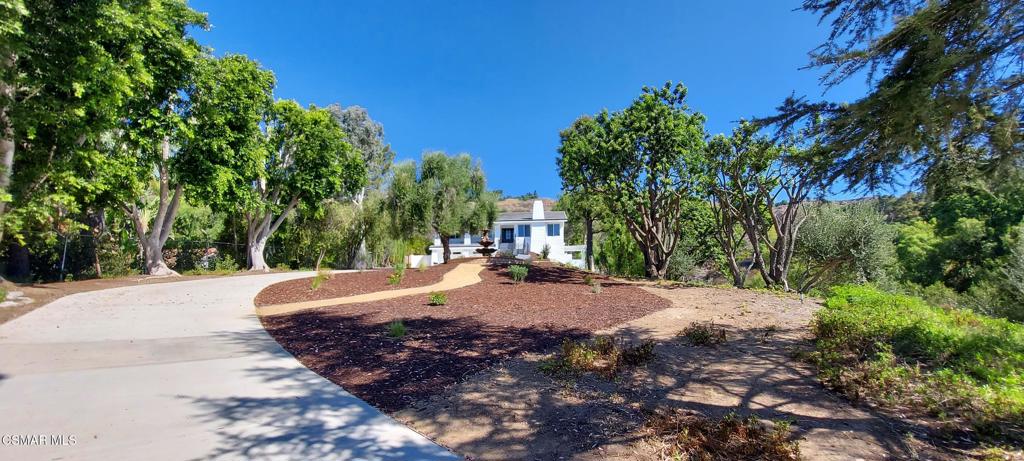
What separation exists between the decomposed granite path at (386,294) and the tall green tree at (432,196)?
7853mm

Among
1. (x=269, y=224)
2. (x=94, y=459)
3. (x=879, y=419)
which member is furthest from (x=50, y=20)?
(x=879, y=419)

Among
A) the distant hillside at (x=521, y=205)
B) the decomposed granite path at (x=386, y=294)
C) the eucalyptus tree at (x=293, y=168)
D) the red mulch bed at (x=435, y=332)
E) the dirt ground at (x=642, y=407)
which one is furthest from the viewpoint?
the distant hillside at (x=521, y=205)

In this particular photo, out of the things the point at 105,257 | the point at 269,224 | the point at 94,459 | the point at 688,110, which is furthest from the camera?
the point at 269,224

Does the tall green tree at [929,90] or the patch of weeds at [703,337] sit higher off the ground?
the tall green tree at [929,90]

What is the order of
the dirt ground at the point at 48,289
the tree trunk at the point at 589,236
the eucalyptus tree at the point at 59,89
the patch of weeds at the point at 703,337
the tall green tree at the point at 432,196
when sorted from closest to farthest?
the patch of weeds at the point at 703,337 < the dirt ground at the point at 48,289 < the eucalyptus tree at the point at 59,89 < the tall green tree at the point at 432,196 < the tree trunk at the point at 589,236

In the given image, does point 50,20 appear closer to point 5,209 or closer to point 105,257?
point 5,209

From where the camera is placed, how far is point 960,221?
20.9m

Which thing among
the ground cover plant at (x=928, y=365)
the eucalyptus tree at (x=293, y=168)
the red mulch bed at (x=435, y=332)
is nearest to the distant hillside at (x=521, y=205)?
the eucalyptus tree at (x=293, y=168)

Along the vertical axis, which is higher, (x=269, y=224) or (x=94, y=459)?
(x=269, y=224)

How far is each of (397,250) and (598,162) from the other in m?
14.0

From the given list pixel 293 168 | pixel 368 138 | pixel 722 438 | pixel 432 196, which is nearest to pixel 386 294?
pixel 722 438

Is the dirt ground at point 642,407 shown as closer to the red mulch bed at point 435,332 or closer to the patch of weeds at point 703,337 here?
the patch of weeds at point 703,337

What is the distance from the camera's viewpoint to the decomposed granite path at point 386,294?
864 cm

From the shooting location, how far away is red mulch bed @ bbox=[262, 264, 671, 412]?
173 inches
